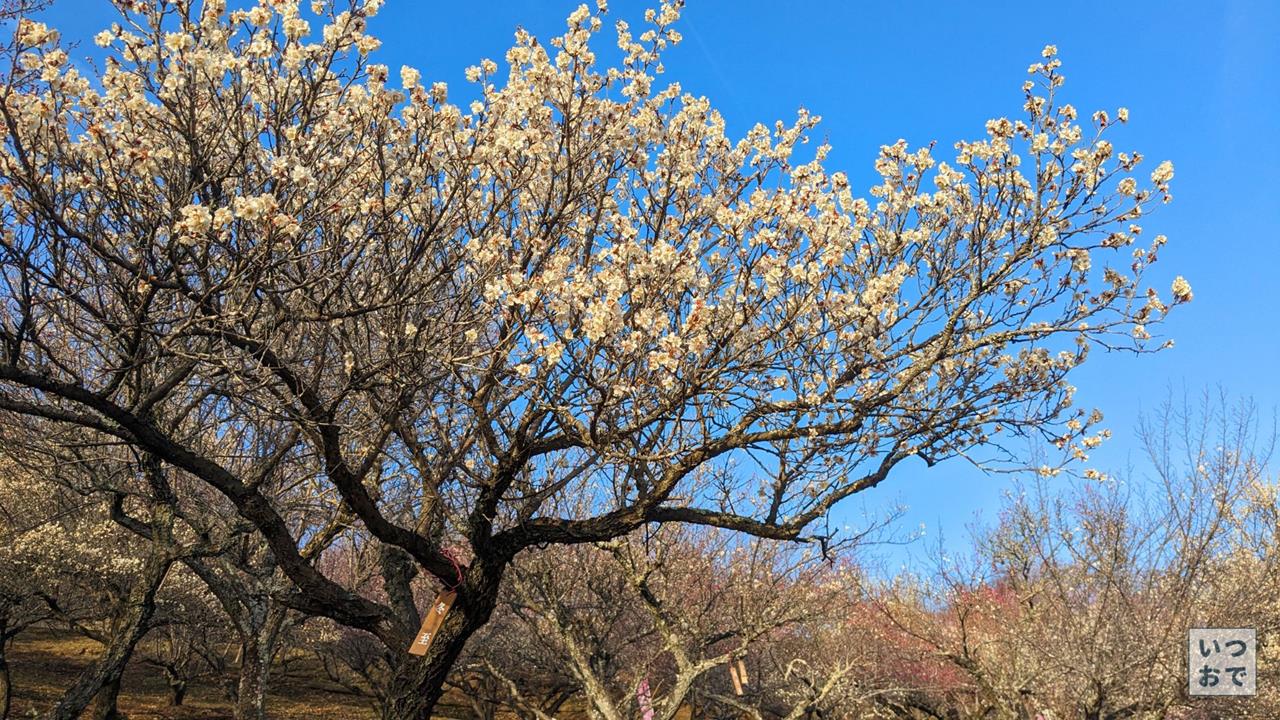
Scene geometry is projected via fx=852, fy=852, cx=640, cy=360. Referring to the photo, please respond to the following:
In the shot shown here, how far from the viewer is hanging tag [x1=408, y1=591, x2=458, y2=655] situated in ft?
24.4

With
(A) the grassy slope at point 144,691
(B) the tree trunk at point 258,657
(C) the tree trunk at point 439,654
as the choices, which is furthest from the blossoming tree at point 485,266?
(A) the grassy slope at point 144,691

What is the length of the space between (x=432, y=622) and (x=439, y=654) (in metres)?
0.44

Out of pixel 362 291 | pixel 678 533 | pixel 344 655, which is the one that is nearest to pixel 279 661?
pixel 344 655

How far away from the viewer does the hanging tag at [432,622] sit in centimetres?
745

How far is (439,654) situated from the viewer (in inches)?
312

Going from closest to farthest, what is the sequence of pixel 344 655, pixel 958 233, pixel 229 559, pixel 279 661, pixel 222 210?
pixel 222 210
pixel 958 233
pixel 229 559
pixel 344 655
pixel 279 661

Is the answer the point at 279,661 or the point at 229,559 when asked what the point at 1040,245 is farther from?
the point at 279,661

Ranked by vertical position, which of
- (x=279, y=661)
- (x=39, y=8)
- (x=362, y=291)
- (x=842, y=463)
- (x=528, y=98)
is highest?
(x=528, y=98)

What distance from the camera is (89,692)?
1036 centimetres

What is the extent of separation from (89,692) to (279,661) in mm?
22432

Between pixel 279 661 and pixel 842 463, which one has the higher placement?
pixel 842 463

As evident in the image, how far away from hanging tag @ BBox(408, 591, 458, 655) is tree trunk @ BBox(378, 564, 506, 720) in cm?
16

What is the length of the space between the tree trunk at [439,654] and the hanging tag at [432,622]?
156 mm

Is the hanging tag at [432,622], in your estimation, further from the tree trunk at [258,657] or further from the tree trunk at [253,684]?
the tree trunk at [253,684]
